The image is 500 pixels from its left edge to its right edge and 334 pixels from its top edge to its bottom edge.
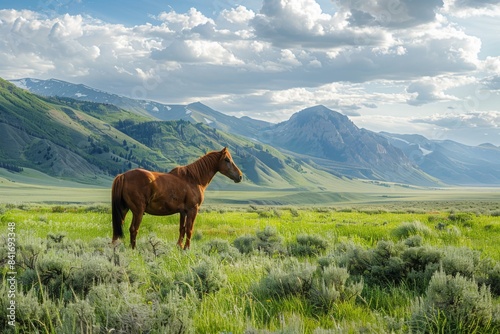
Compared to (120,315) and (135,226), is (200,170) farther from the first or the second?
(120,315)

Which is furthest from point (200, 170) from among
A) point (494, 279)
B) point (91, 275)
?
point (494, 279)

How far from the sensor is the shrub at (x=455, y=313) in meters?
4.56

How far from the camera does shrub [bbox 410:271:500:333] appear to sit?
4.56 meters

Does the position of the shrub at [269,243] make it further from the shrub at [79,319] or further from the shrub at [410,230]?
the shrub at [79,319]

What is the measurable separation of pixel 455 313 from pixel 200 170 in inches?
399

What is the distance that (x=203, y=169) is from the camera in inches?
553

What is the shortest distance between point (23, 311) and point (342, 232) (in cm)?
1350

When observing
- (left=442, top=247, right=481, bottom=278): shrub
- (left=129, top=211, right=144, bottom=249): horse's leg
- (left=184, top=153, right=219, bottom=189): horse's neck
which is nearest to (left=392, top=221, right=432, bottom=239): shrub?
(left=184, top=153, right=219, bottom=189): horse's neck

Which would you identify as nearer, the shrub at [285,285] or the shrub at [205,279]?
the shrub at [285,285]

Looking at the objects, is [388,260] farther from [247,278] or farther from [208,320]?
[208,320]

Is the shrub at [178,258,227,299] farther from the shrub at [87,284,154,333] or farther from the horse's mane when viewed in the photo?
the horse's mane

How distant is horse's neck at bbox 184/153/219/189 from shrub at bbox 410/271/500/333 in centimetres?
966

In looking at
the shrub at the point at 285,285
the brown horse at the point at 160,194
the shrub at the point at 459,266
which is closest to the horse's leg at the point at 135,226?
the brown horse at the point at 160,194

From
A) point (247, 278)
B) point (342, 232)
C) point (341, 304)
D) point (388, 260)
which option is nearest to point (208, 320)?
point (341, 304)
